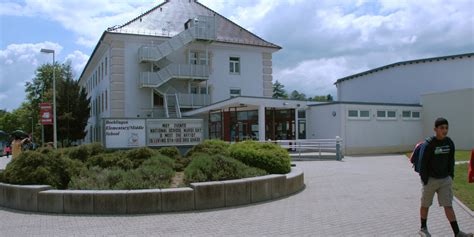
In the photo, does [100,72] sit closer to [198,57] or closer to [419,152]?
[198,57]

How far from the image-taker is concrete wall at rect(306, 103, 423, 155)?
2814 centimetres

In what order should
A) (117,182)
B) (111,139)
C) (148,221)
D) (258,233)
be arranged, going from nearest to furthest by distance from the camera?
(258,233), (148,221), (117,182), (111,139)

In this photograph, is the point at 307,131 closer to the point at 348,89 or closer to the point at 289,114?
the point at 289,114

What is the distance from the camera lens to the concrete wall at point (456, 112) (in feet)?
102

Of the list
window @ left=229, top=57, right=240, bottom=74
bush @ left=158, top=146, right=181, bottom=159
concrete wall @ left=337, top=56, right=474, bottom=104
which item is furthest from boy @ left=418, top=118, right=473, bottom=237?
window @ left=229, top=57, right=240, bottom=74

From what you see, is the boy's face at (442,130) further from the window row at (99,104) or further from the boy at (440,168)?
the window row at (99,104)

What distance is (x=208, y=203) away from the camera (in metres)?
9.27

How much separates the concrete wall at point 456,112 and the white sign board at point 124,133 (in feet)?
73.1

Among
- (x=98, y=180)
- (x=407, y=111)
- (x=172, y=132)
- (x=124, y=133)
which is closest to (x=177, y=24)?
(x=407, y=111)

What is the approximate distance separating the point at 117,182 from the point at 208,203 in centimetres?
208

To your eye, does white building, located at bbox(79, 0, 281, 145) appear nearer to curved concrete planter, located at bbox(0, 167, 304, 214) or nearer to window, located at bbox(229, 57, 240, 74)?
window, located at bbox(229, 57, 240, 74)

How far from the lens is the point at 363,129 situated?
94.8ft

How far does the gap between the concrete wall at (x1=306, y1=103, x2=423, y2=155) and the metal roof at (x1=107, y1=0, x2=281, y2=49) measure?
13115 mm

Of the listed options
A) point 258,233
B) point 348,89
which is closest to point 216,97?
point 348,89
